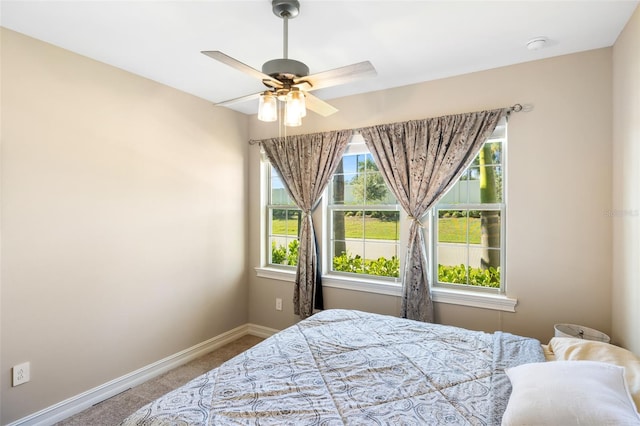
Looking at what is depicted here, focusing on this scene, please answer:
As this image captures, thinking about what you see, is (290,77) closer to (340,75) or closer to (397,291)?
(340,75)

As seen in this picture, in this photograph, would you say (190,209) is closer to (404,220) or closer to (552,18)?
(404,220)

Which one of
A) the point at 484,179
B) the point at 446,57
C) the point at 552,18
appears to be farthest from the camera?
the point at 484,179

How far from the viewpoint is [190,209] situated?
328cm

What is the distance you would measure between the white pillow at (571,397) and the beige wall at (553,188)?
3.98 ft

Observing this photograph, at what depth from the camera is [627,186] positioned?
1.97 m

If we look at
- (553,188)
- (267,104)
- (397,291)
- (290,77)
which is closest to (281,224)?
(397,291)

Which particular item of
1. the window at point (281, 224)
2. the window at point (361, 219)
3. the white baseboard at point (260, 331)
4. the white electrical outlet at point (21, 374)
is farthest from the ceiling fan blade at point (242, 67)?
the white baseboard at point (260, 331)

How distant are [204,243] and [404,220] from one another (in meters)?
2.07

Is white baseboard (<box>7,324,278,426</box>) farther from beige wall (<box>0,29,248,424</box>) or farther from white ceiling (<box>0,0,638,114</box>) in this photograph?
white ceiling (<box>0,0,638,114</box>)

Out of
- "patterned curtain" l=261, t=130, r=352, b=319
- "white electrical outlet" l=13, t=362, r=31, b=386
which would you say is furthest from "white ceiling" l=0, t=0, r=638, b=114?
"white electrical outlet" l=13, t=362, r=31, b=386

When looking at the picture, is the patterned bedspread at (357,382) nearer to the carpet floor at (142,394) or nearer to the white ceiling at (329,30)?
the carpet floor at (142,394)

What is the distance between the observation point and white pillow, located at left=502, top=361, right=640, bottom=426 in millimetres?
1078

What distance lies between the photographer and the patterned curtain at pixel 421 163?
265cm

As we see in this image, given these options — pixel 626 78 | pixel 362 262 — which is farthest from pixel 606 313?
pixel 362 262
